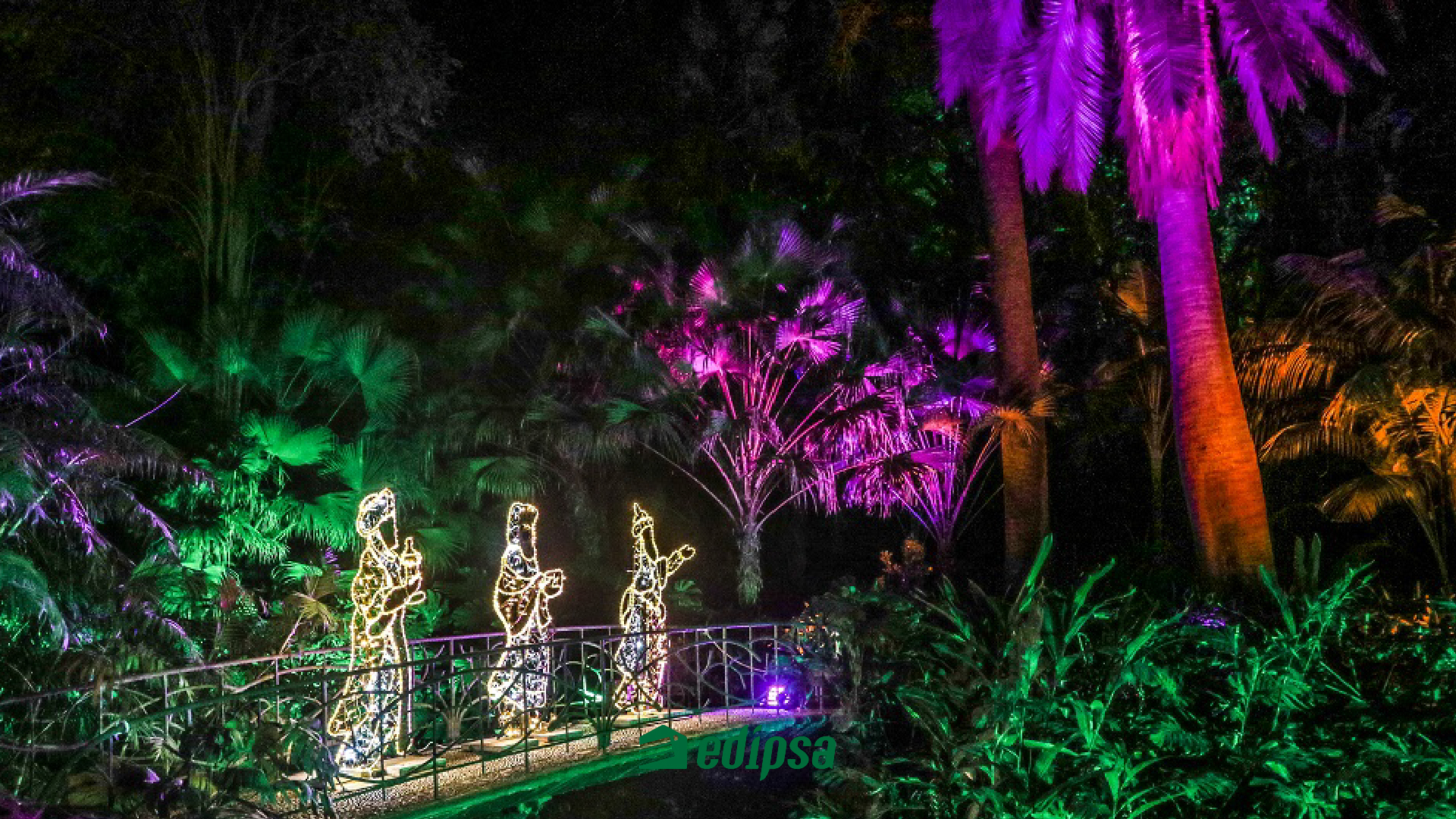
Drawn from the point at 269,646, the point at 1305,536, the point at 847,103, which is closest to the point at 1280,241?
the point at 1305,536

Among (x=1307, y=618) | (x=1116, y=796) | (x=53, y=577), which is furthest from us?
(x=53, y=577)

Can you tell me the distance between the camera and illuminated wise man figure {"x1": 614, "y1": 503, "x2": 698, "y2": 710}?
1156 cm

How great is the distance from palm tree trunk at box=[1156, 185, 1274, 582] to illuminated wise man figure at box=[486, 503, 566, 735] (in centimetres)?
610

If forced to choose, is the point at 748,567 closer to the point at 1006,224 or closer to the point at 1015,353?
the point at 1015,353

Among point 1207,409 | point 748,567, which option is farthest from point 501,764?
point 748,567

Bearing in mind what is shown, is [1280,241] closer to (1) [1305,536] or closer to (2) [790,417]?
(1) [1305,536]

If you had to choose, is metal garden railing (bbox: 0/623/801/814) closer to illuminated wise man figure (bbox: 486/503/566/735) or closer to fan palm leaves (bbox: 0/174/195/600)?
illuminated wise man figure (bbox: 486/503/566/735)

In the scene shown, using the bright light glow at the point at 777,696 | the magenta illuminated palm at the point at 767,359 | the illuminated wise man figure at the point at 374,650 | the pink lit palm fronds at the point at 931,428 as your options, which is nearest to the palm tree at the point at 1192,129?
the bright light glow at the point at 777,696

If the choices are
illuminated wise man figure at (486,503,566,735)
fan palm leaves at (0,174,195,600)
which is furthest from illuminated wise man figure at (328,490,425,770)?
fan palm leaves at (0,174,195,600)

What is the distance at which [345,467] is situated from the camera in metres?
14.5

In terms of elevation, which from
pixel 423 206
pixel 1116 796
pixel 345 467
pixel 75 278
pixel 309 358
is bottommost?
pixel 1116 796

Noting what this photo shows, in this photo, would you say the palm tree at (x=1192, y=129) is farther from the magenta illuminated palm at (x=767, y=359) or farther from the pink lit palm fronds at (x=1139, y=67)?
the magenta illuminated palm at (x=767, y=359)

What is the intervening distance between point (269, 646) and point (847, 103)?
516 inches

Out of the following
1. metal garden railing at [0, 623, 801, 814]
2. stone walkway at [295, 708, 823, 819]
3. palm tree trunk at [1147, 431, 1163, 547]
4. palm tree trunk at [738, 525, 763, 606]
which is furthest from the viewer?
palm tree trunk at [1147, 431, 1163, 547]
